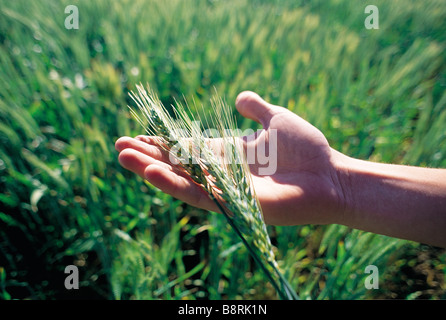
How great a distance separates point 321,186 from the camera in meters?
1.08

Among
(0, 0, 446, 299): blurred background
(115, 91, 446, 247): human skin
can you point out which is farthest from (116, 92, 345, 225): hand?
(0, 0, 446, 299): blurred background

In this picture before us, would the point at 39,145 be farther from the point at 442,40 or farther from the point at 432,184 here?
the point at 442,40

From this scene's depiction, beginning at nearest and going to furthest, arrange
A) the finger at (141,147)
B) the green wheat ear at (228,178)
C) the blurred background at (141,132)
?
the green wheat ear at (228,178)
the finger at (141,147)
the blurred background at (141,132)

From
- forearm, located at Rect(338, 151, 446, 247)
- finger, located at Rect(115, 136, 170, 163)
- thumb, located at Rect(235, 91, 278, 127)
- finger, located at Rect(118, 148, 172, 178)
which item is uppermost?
thumb, located at Rect(235, 91, 278, 127)

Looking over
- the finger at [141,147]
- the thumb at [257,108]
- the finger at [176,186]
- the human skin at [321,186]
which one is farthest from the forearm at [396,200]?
the finger at [141,147]

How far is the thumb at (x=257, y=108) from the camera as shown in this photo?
1196 mm

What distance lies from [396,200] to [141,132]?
93cm

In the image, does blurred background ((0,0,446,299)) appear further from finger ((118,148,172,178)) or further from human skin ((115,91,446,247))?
finger ((118,148,172,178))

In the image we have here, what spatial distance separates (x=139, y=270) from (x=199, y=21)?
64.3 inches

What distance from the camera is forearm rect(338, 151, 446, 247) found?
971 millimetres

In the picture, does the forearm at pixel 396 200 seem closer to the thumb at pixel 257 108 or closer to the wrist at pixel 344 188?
the wrist at pixel 344 188

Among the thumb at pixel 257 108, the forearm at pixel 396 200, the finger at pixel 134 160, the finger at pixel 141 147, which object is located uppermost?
the thumb at pixel 257 108
